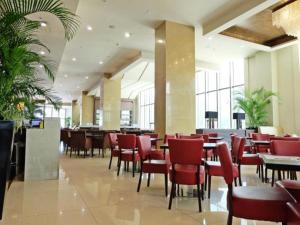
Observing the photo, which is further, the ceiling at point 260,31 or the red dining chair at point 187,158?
the ceiling at point 260,31

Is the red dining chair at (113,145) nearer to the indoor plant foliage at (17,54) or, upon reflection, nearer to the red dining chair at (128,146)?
the red dining chair at (128,146)

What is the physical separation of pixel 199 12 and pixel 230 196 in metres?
6.36

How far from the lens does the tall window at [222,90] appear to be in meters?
12.9

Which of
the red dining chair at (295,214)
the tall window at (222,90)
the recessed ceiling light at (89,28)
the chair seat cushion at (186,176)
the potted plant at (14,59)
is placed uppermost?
the recessed ceiling light at (89,28)

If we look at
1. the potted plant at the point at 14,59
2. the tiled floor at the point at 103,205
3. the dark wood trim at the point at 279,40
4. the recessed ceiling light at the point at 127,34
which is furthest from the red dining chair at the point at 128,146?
the dark wood trim at the point at 279,40

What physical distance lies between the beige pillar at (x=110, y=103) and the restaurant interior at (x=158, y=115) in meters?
0.06

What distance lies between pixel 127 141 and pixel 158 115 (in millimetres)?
2876

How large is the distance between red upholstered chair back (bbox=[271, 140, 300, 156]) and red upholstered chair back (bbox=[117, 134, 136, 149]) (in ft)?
9.34

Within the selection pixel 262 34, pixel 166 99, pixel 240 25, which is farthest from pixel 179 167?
pixel 262 34

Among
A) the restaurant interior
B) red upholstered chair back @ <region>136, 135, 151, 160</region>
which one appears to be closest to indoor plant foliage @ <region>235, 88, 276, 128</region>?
the restaurant interior

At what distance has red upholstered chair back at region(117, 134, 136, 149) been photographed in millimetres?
5375

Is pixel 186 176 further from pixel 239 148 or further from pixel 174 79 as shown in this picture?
pixel 174 79

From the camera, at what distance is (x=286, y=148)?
3.17m

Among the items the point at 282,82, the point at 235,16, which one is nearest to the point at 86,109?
the point at 282,82
